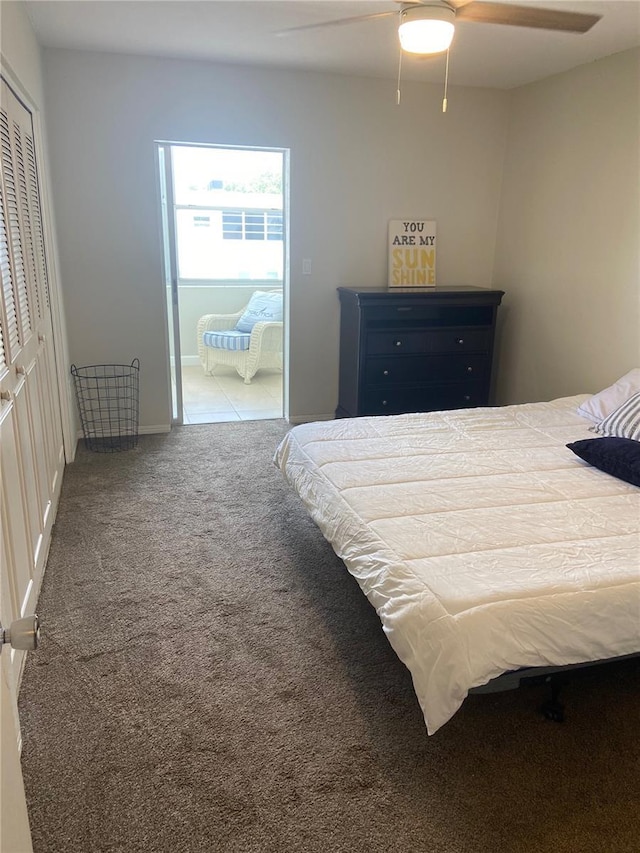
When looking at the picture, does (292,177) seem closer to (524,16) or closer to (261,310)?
(261,310)

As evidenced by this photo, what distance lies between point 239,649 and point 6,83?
2305mm

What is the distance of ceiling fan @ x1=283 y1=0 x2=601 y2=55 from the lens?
221 centimetres

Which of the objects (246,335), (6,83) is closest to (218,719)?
(6,83)

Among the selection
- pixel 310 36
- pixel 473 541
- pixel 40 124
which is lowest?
pixel 473 541

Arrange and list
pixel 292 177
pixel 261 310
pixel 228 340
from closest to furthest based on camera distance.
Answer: pixel 292 177 < pixel 228 340 < pixel 261 310

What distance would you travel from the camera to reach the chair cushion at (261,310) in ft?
20.1

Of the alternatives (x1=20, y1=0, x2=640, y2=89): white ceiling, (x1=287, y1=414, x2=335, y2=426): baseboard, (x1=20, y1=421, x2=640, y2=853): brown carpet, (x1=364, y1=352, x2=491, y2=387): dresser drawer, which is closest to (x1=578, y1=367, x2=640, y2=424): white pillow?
(x1=364, y1=352, x2=491, y2=387): dresser drawer

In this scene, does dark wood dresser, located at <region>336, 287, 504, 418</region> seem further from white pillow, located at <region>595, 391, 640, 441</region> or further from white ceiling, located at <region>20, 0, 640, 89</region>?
white pillow, located at <region>595, 391, 640, 441</region>

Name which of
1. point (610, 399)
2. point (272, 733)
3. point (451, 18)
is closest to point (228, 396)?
point (610, 399)

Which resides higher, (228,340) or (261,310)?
(261,310)

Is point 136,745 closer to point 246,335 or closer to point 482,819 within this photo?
point 482,819

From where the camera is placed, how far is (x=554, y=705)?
1957 millimetres

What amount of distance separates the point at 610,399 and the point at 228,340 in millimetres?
3794

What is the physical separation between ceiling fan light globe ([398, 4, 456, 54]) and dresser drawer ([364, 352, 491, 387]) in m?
2.26
